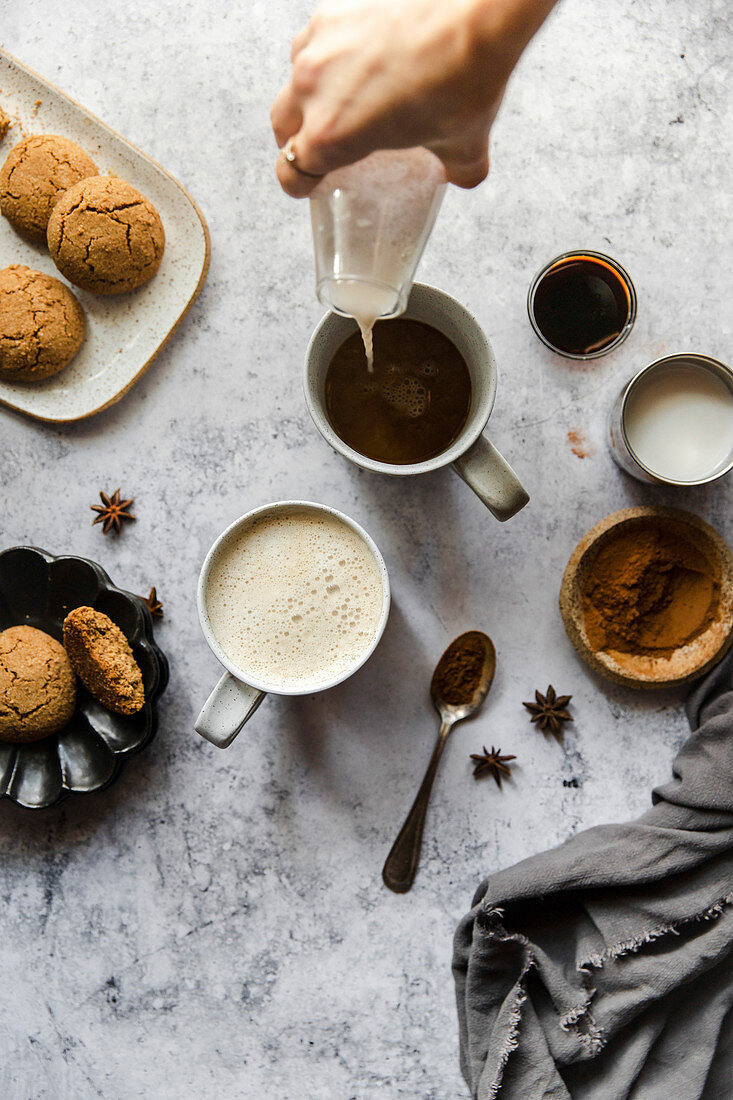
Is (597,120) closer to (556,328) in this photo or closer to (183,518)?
(556,328)

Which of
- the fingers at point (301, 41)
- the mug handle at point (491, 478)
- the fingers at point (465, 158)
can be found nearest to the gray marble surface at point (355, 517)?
the mug handle at point (491, 478)

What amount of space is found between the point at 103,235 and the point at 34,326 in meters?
0.20

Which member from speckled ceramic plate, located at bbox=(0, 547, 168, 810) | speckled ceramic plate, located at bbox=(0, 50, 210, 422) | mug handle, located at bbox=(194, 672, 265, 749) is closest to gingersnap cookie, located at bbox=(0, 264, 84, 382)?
speckled ceramic plate, located at bbox=(0, 50, 210, 422)

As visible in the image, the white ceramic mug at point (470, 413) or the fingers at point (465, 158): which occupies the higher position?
the fingers at point (465, 158)

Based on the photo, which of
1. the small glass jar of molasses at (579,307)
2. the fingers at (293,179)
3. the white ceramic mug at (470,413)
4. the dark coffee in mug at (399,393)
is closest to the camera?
the fingers at (293,179)

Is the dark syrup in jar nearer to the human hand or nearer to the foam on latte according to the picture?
the foam on latte

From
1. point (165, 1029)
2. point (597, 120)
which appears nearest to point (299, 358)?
point (597, 120)

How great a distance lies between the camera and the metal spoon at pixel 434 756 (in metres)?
1.50

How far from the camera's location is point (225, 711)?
1.32 metres

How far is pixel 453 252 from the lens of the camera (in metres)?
1.51

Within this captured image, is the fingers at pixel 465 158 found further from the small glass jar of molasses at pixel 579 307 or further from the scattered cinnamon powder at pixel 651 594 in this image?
the scattered cinnamon powder at pixel 651 594

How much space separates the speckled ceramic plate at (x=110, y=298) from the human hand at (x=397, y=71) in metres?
0.84

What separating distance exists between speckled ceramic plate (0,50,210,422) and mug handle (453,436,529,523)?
0.60 m

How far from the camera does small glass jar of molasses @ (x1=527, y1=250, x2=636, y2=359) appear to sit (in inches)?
58.4
